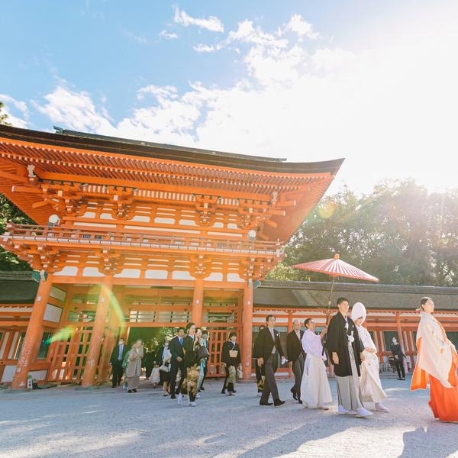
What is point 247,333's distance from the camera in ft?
32.6

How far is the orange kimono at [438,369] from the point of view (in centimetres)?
421

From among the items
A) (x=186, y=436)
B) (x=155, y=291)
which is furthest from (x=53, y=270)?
(x=186, y=436)

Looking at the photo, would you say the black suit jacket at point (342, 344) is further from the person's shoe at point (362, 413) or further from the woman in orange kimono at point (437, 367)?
the woman in orange kimono at point (437, 367)

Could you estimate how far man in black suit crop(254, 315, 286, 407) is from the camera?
221 inches

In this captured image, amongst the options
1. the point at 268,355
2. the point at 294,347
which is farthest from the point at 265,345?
the point at 294,347

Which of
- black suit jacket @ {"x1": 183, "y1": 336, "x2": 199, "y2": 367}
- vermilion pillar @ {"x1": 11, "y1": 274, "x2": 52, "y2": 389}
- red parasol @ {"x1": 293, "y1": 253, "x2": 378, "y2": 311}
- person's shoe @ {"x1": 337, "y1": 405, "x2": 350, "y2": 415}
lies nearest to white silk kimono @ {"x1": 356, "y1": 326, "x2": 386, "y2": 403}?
person's shoe @ {"x1": 337, "y1": 405, "x2": 350, "y2": 415}

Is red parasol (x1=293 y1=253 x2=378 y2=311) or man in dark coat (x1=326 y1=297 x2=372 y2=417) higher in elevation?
red parasol (x1=293 y1=253 x2=378 y2=311)

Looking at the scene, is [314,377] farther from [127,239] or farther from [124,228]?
[124,228]

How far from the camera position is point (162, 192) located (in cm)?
1053

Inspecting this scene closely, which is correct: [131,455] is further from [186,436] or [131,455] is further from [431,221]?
[431,221]

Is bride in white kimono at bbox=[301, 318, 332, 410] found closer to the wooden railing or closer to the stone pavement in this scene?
the stone pavement

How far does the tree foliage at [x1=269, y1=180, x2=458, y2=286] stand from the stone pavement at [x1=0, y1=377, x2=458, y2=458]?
2292 centimetres

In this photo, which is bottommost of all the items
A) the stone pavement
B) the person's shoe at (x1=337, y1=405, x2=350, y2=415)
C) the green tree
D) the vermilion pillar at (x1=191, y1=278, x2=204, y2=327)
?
the stone pavement

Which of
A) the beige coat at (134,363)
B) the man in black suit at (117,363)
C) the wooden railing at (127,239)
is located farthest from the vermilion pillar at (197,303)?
the man in black suit at (117,363)
